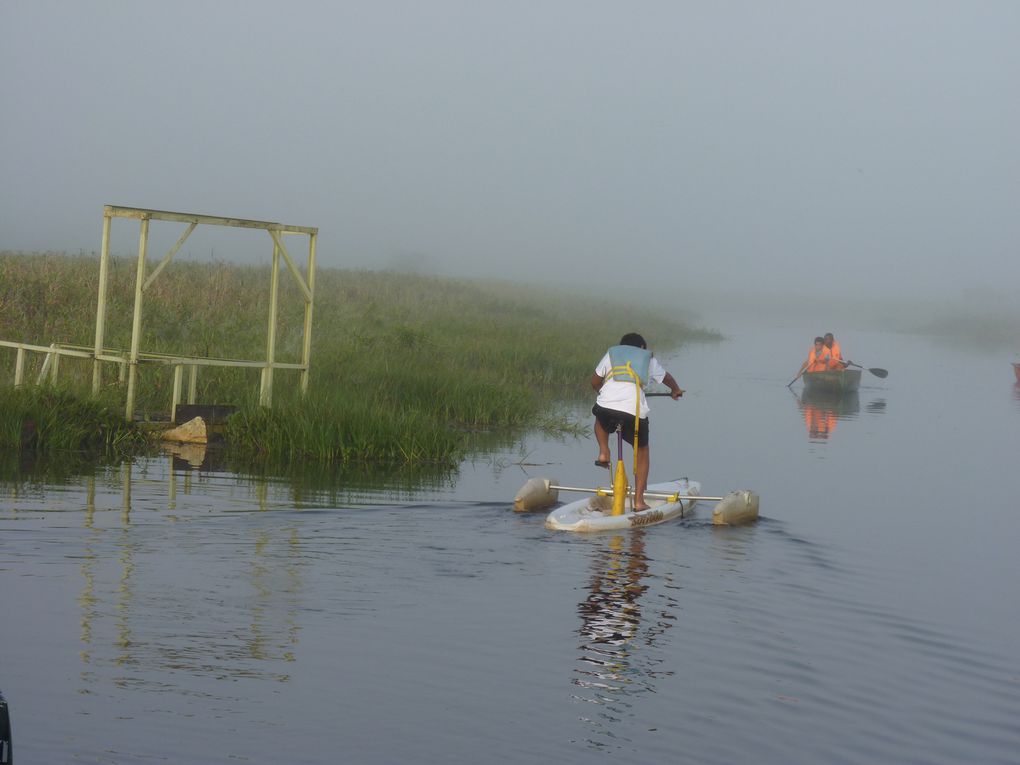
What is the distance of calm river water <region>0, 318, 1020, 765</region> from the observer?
23.1ft

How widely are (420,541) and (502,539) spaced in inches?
31.9

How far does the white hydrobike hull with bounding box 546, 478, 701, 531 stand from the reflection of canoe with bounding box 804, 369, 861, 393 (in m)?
17.8

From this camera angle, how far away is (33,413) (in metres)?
16.4

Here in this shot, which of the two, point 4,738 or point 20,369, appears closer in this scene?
point 4,738

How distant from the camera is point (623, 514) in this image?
13.4m

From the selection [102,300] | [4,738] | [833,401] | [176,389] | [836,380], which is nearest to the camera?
[4,738]

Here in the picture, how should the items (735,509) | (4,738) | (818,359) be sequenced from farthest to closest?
(818,359), (735,509), (4,738)

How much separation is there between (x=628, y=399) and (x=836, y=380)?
19.8 meters

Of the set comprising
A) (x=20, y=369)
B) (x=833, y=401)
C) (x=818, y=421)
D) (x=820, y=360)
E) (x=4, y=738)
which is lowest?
(x=4, y=738)

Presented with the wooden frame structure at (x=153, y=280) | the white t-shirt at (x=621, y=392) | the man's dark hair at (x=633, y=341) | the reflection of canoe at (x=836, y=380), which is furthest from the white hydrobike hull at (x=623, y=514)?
the reflection of canoe at (x=836, y=380)

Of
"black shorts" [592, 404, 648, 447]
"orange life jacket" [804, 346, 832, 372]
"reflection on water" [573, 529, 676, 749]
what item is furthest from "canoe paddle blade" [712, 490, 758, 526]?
"orange life jacket" [804, 346, 832, 372]

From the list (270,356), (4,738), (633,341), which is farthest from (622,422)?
(4,738)

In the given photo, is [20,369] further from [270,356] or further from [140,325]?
[270,356]

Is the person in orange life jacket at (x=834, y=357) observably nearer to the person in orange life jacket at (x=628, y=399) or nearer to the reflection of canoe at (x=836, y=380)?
the reflection of canoe at (x=836, y=380)
